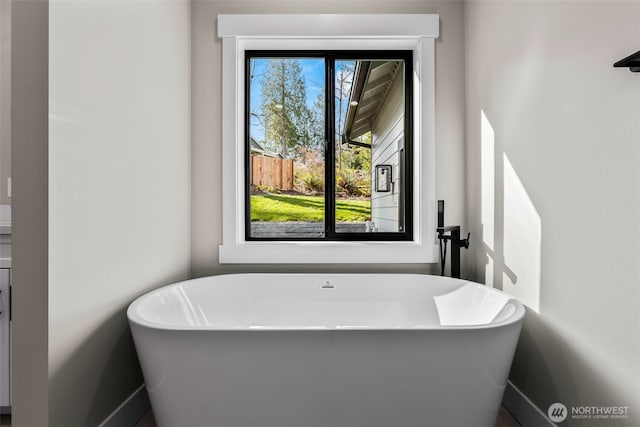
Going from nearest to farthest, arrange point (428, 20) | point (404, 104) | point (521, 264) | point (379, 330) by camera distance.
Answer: point (379, 330) → point (521, 264) → point (428, 20) → point (404, 104)

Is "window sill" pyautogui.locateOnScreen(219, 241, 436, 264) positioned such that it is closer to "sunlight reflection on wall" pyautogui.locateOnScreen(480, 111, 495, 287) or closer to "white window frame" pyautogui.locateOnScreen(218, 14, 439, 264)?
"white window frame" pyautogui.locateOnScreen(218, 14, 439, 264)

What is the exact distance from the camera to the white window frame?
7.72 feet

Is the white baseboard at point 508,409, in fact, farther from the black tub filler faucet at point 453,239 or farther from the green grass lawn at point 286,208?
the green grass lawn at point 286,208

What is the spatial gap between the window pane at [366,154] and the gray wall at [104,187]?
1.09 metres

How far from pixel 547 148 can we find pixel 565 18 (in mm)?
485

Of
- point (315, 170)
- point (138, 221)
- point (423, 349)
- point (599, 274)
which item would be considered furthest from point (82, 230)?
point (599, 274)

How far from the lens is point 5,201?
1789 mm

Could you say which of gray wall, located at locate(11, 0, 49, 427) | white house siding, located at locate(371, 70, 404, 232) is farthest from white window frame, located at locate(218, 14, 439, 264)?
gray wall, located at locate(11, 0, 49, 427)

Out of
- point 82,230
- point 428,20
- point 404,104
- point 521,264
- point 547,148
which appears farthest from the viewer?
point 404,104

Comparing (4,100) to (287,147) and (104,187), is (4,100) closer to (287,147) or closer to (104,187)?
(104,187)

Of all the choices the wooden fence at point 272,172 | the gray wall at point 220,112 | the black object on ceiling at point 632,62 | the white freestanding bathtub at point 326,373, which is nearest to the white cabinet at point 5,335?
the white freestanding bathtub at point 326,373

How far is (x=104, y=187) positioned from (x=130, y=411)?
100cm

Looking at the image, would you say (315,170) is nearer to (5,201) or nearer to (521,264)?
(521,264)

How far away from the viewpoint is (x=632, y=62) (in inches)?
41.7
